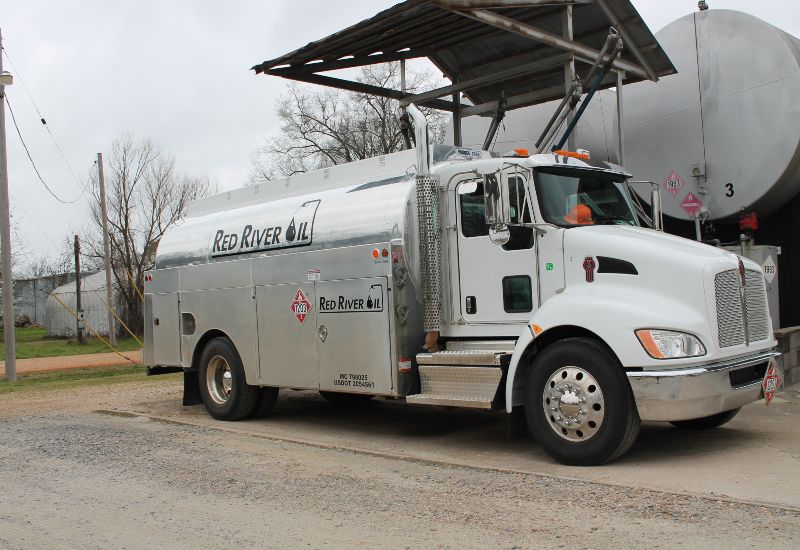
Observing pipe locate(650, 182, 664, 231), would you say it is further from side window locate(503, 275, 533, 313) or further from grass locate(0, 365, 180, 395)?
grass locate(0, 365, 180, 395)

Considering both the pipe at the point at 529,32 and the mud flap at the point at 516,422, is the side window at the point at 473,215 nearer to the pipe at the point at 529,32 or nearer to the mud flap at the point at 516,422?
the mud flap at the point at 516,422

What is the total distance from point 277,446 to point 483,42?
293 inches

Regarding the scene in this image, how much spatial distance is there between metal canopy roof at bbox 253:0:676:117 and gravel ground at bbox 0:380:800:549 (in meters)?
5.95

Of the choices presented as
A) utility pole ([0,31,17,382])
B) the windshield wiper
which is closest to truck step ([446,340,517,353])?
the windshield wiper

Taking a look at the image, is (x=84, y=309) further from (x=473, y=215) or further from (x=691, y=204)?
(x=473, y=215)

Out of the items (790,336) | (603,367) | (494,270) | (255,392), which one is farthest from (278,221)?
(790,336)

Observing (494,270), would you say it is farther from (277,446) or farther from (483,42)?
(483,42)

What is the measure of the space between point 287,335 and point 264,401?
153 centimetres

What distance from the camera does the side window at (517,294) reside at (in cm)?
806

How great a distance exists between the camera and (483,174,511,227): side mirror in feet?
25.9

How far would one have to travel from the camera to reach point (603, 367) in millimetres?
7074

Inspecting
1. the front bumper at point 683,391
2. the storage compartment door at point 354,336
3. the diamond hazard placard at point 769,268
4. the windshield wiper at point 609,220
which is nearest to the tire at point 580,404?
the front bumper at point 683,391

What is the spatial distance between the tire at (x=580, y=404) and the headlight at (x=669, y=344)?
35 centimetres

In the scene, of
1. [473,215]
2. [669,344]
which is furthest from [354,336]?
[669,344]
